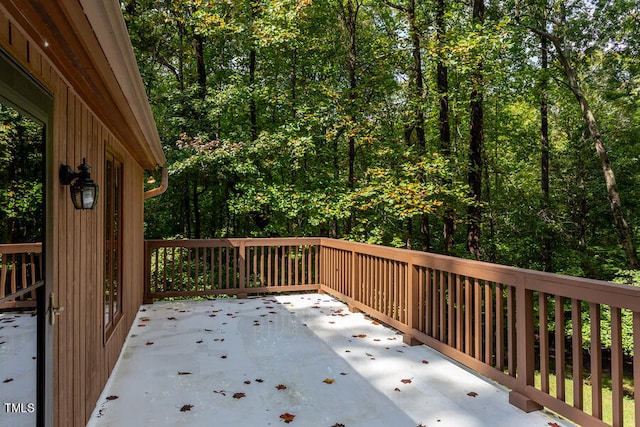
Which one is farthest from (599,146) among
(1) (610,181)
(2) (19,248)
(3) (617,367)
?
(2) (19,248)

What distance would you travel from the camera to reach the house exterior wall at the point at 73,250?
1.76 m

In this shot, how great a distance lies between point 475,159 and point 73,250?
8.23 metres

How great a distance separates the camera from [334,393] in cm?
296

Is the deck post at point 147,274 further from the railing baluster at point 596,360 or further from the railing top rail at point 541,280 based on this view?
the railing baluster at point 596,360

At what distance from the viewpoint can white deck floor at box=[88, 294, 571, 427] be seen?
2.60 meters

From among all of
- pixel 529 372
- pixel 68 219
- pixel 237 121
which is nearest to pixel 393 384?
pixel 529 372

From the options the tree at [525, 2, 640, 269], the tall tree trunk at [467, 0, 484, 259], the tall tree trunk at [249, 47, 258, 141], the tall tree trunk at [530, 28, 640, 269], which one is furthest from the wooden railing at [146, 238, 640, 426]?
the tall tree trunk at [249, 47, 258, 141]

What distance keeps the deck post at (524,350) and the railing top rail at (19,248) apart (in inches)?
112

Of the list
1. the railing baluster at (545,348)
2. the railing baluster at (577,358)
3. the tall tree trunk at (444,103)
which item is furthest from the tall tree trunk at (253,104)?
the railing baluster at (577,358)

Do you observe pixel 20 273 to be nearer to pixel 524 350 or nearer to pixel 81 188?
pixel 81 188

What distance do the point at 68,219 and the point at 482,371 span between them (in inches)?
120

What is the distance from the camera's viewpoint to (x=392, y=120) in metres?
9.80

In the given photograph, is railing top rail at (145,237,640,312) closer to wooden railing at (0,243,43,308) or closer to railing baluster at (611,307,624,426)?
railing baluster at (611,307,624,426)

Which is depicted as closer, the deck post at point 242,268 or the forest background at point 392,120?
the deck post at point 242,268
